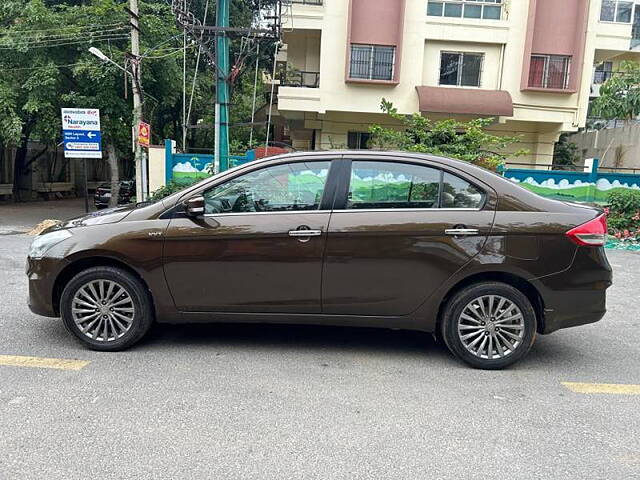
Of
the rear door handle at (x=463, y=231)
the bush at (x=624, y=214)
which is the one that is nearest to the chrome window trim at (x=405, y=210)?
the rear door handle at (x=463, y=231)

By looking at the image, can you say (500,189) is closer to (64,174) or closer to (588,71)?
(588,71)

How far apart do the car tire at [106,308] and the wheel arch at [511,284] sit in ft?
8.22

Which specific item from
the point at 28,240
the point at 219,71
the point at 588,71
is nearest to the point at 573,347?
the point at 219,71

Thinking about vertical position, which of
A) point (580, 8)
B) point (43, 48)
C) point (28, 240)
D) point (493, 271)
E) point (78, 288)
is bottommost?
point (28, 240)

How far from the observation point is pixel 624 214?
12.4 metres

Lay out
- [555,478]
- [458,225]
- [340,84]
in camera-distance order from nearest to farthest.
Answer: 1. [555,478]
2. [458,225]
3. [340,84]

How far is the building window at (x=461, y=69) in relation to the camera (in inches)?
742

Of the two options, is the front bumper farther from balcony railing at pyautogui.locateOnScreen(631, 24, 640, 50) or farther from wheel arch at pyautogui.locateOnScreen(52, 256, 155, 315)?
balcony railing at pyautogui.locateOnScreen(631, 24, 640, 50)

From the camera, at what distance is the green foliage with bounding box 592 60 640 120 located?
667 inches

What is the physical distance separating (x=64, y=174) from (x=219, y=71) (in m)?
23.4

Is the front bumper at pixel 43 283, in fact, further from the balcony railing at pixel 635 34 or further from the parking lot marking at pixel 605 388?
the balcony railing at pixel 635 34

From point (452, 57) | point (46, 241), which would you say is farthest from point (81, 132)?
point (452, 57)

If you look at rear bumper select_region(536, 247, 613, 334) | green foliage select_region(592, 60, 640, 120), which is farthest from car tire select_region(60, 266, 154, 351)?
green foliage select_region(592, 60, 640, 120)

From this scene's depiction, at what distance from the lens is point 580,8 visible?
1828cm
